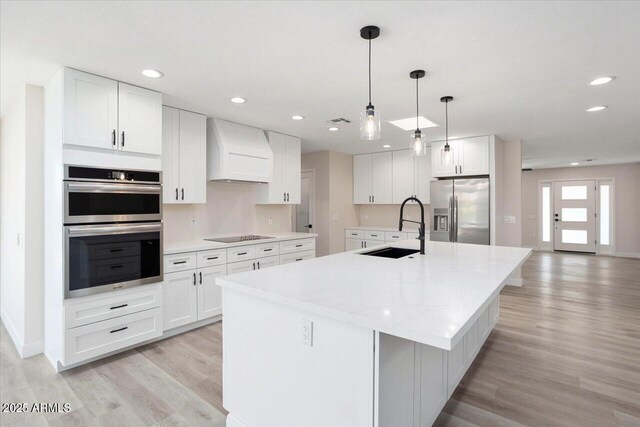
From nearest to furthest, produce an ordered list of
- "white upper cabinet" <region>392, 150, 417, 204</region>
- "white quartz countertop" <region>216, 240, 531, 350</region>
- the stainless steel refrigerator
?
"white quartz countertop" <region>216, 240, 531, 350</region> → the stainless steel refrigerator → "white upper cabinet" <region>392, 150, 417, 204</region>

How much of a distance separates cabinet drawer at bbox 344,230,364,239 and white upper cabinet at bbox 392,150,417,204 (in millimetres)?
841

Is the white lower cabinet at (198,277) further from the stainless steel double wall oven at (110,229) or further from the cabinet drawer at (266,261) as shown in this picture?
the stainless steel double wall oven at (110,229)

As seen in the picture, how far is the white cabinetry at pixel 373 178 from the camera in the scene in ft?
20.1

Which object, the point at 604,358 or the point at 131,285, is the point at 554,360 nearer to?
the point at 604,358

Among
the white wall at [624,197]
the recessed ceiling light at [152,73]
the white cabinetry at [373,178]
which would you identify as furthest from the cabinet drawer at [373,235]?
the white wall at [624,197]

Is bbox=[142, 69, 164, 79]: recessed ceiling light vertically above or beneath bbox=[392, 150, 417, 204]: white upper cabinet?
above

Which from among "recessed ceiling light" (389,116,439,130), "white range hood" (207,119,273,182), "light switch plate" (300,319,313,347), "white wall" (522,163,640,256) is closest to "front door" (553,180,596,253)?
"white wall" (522,163,640,256)

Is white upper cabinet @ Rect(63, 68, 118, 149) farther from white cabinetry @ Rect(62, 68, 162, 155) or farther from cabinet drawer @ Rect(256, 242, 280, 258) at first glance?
cabinet drawer @ Rect(256, 242, 280, 258)

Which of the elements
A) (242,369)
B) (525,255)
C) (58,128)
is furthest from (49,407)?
(525,255)

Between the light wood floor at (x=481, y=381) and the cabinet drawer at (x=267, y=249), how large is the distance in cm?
96

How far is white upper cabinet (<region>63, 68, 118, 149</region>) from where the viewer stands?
248 centimetres

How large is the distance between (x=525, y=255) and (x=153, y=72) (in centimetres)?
330

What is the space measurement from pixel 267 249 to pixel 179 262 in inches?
45.0

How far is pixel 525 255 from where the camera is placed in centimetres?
269
